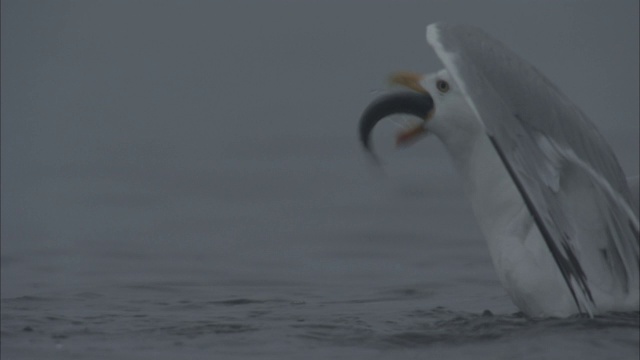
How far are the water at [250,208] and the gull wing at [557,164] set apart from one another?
295 millimetres

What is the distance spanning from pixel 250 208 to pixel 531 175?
6371mm

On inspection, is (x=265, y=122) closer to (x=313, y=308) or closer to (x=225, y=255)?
(x=225, y=255)

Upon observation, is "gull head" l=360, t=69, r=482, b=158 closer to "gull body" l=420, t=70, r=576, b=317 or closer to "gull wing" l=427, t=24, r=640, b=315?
"gull body" l=420, t=70, r=576, b=317

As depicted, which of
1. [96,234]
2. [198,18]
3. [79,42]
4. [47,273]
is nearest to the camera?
[47,273]

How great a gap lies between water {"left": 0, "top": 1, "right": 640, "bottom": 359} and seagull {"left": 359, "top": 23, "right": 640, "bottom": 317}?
211 millimetres

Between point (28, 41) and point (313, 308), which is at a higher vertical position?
point (28, 41)

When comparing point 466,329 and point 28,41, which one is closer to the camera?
point 466,329

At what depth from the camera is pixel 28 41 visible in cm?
2900

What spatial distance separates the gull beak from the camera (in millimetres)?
8391

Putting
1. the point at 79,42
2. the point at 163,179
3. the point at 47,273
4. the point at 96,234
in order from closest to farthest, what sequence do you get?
the point at 47,273
the point at 96,234
the point at 163,179
the point at 79,42

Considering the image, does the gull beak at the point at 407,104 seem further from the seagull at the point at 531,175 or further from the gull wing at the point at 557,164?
the gull wing at the point at 557,164

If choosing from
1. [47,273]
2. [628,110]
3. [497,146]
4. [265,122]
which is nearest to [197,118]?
[265,122]

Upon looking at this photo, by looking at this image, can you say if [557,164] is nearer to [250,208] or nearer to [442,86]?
[442,86]

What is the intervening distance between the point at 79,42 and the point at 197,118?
392 inches
